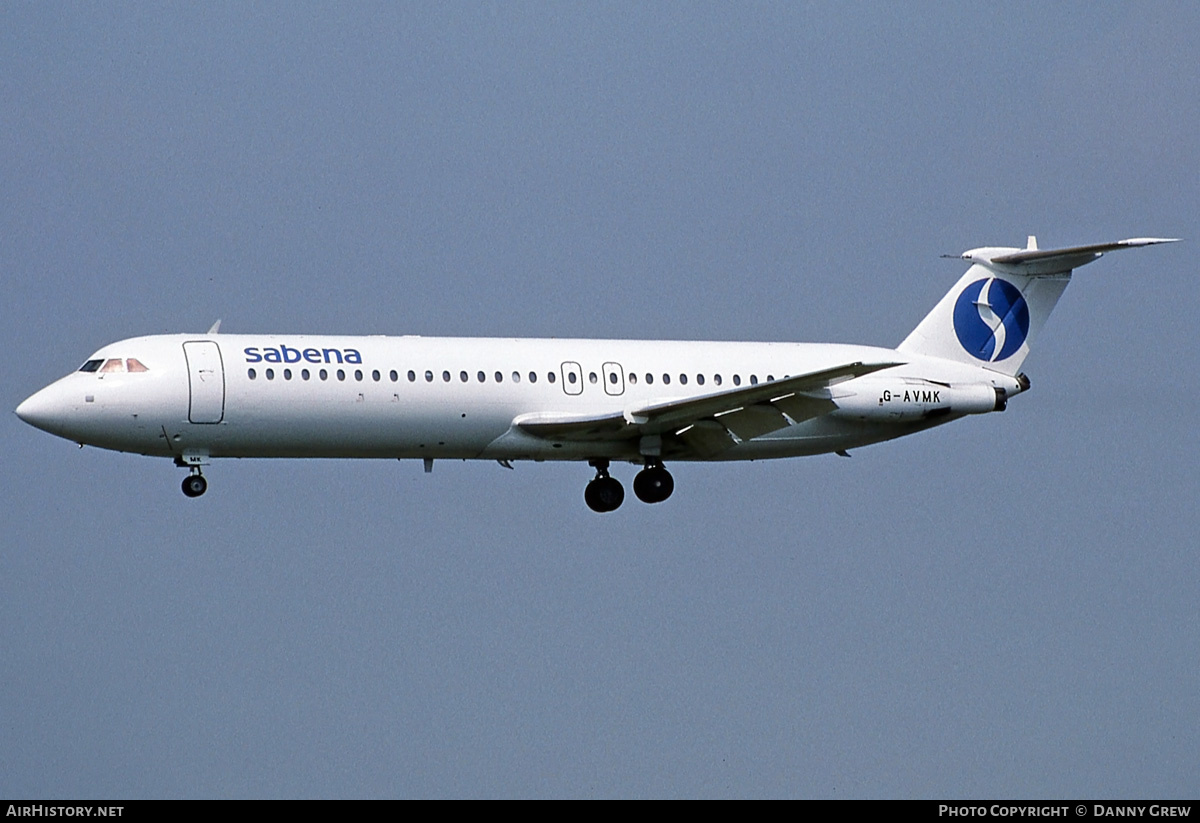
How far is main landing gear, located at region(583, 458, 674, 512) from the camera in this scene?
53.0 meters

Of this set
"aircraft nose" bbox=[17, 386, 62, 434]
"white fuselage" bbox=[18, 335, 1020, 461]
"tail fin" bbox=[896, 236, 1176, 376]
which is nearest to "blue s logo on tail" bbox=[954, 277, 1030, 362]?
"tail fin" bbox=[896, 236, 1176, 376]

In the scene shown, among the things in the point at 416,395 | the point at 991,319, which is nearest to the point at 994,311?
the point at 991,319

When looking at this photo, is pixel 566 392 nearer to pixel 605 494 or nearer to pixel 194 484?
pixel 605 494

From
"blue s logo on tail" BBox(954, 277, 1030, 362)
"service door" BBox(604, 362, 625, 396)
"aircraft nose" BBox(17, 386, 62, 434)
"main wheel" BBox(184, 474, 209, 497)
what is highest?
"blue s logo on tail" BBox(954, 277, 1030, 362)

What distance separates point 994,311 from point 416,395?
16.2 meters

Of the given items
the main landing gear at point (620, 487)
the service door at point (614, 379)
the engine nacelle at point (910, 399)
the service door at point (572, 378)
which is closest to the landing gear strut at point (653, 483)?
the main landing gear at point (620, 487)

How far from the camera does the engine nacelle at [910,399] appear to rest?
53000 millimetres

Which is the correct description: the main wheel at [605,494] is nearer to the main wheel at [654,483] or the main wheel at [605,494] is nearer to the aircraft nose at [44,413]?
the main wheel at [654,483]

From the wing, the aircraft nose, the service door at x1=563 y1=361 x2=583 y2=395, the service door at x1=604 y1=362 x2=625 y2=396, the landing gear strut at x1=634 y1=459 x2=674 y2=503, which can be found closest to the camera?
the aircraft nose

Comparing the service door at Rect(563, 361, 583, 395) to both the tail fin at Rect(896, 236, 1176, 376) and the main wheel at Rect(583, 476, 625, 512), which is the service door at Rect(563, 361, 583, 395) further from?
the tail fin at Rect(896, 236, 1176, 376)

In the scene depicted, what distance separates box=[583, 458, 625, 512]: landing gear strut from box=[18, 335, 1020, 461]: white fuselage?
1180mm

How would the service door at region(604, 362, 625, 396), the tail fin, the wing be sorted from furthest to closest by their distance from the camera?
the tail fin < the service door at region(604, 362, 625, 396) < the wing

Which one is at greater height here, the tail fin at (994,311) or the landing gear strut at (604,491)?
the tail fin at (994,311)
